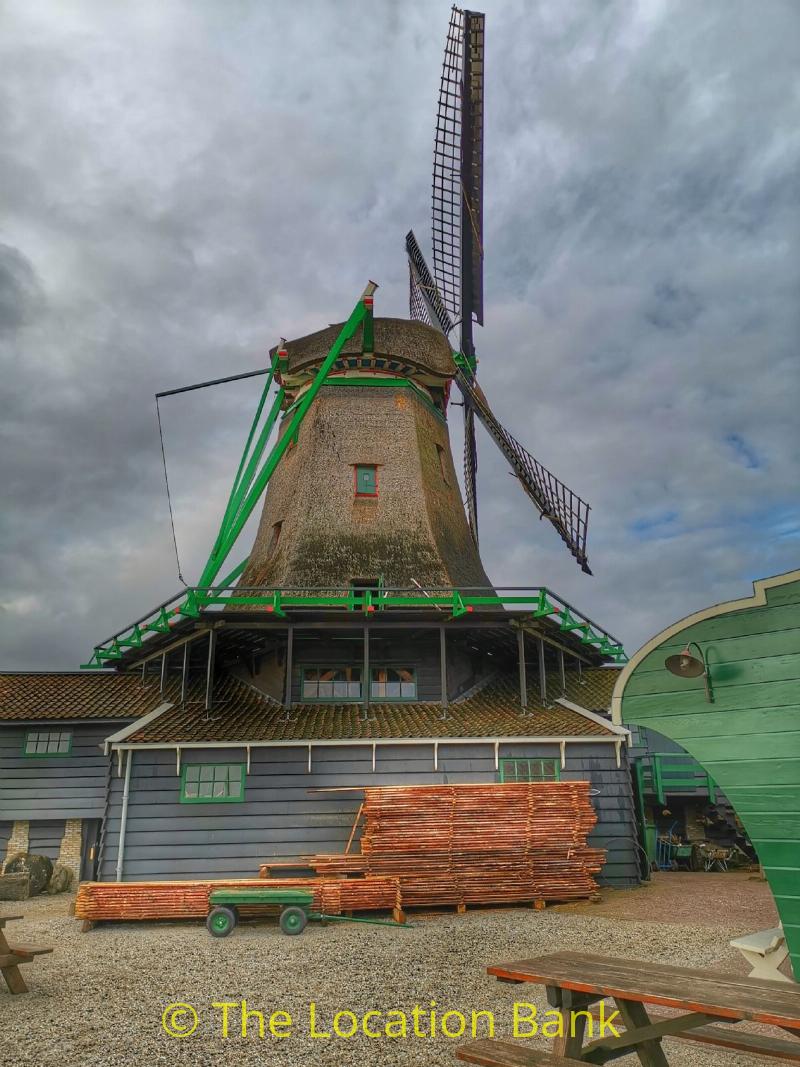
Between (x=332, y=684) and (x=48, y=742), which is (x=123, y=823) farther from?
(x=332, y=684)

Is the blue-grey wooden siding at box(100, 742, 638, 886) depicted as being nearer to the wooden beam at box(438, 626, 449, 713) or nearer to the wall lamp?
the wooden beam at box(438, 626, 449, 713)

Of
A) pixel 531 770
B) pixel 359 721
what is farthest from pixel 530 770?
pixel 359 721

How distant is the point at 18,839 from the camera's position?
1775 centimetres

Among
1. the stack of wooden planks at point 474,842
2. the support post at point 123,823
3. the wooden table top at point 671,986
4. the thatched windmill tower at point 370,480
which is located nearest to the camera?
the wooden table top at point 671,986

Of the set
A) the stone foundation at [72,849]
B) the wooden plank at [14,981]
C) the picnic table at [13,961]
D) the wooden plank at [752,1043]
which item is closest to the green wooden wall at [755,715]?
the wooden plank at [752,1043]

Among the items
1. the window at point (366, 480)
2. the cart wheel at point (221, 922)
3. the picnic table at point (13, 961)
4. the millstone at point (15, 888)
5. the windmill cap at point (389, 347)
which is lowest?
the millstone at point (15, 888)

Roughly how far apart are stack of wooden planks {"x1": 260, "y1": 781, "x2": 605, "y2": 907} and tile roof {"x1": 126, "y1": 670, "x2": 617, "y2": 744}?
1.83m

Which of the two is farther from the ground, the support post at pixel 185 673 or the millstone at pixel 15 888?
the support post at pixel 185 673

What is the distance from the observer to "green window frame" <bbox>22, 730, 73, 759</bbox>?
18156 millimetres

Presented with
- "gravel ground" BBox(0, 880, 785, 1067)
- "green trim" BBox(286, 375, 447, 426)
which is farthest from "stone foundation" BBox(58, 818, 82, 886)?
"green trim" BBox(286, 375, 447, 426)

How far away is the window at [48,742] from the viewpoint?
Result: 18.2 meters

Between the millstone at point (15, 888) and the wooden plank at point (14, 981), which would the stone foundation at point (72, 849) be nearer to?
the millstone at point (15, 888)

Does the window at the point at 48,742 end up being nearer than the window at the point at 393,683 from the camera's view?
No

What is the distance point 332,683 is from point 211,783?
362 centimetres
